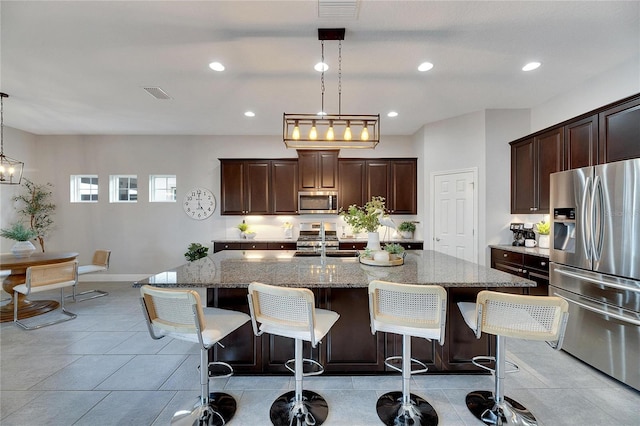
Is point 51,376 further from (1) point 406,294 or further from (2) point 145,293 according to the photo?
(1) point 406,294

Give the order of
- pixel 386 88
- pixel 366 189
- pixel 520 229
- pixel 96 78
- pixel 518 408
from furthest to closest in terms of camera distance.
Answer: pixel 366 189 < pixel 520 229 < pixel 386 88 < pixel 96 78 < pixel 518 408

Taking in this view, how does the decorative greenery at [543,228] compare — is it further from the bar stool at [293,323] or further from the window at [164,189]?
the window at [164,189]

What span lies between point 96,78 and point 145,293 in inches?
123

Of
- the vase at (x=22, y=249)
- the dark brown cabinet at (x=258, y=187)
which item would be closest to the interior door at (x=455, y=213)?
the dark brown cabinet at (x=258, y=187)

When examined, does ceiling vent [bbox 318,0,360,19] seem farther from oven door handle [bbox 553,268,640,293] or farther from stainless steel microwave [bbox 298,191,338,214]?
stainless steel microwave [bbox 298,191,338,214]

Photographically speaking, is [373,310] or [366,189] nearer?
[373,310]

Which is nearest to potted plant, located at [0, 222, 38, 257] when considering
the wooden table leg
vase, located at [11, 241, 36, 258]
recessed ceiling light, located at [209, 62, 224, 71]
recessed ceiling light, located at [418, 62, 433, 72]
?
vase, located at [11, 241, 36, 258]

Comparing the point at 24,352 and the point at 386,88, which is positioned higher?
the point at 386,88

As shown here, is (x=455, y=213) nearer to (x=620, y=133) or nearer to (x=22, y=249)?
(x=620, y=133)

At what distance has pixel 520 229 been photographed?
4.07 metres

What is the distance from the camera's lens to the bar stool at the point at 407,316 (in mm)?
1587

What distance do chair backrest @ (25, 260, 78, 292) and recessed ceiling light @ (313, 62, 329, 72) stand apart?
13.9ft

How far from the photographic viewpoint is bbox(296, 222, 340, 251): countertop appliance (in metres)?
5.11

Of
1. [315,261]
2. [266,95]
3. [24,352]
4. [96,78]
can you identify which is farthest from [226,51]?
[24,352]
